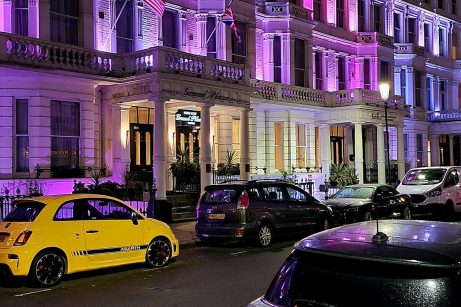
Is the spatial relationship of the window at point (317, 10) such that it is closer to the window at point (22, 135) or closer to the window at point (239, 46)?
the window at point (239, 46)

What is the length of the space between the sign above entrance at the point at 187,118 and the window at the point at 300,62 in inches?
302

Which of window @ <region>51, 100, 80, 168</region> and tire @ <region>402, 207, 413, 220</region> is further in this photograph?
window @ <region>51, 100, 80, 168</region>

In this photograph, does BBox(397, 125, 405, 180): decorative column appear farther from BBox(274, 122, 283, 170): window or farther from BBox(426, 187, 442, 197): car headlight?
BBox(426, 187, 442, 197): car headlight

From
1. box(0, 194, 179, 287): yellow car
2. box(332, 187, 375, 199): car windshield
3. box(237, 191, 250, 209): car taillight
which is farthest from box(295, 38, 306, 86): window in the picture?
box(0, 194, 179, 287): yellow car

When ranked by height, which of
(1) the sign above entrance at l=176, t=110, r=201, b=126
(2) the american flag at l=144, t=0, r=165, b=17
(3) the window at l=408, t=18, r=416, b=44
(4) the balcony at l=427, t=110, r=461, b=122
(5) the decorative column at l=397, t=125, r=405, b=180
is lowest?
(5) the decorative column at l=397, t=125, r=405, b=180

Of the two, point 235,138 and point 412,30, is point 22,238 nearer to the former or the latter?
point 235,138

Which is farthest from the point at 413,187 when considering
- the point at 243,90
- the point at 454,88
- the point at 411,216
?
the point at 454,88

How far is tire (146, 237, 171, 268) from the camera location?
11.6 m

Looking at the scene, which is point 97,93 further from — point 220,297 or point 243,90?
point 220,297

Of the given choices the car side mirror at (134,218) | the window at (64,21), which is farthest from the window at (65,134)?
the car side mirror at (134,218)

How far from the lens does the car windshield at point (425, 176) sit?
21.2 meters

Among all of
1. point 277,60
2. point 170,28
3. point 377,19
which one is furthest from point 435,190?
point 377,19

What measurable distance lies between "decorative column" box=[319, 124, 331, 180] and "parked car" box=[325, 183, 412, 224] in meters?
11.9

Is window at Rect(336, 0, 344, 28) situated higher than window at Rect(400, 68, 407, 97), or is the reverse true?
window at Rect(336, 0, 344, 28)
